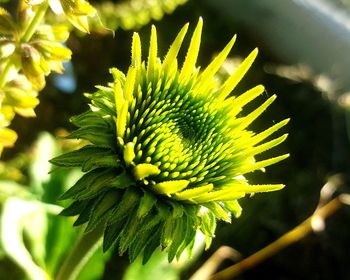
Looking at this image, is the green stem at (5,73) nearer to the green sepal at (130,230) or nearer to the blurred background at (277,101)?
the green sepal at (130,230)

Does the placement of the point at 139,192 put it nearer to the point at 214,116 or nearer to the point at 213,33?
the point at 214,116

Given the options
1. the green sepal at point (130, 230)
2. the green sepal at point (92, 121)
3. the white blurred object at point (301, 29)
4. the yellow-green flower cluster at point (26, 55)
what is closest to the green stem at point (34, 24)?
the yellow-green flower cluster at point (26, 55)

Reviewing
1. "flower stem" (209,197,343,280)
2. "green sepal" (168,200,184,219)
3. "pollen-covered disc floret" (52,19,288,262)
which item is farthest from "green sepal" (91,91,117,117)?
"flower stem" (209,197,343,280)

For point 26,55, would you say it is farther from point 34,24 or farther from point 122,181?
point 122,181

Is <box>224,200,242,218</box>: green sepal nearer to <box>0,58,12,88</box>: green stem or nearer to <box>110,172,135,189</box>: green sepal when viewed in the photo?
<box>110,172,135,189</box>: green sepal

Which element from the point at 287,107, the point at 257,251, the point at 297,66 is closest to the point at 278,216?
the point at 257,251

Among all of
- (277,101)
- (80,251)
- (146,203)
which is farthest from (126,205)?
(277,101)

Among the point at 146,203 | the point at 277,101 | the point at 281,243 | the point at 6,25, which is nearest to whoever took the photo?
the point at 146,203

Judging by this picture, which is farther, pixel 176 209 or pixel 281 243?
pixel 281 243
